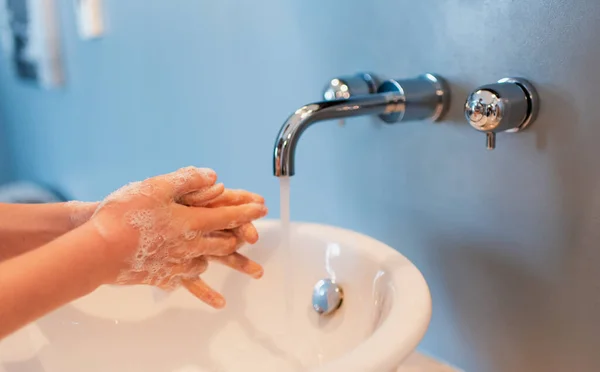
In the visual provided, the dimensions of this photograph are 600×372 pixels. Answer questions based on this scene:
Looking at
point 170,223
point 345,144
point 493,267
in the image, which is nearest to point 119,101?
point 345,144

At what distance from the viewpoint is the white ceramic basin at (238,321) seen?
65 centimetres

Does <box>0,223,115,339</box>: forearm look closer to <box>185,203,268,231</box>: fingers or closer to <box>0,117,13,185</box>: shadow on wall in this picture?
<box>185,203,268,231</box>: fingers

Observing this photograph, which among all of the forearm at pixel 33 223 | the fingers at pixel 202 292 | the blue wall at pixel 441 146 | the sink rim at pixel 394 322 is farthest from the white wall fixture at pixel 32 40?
the sink rim at pixel 394 322

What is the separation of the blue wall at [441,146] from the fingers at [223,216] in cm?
23

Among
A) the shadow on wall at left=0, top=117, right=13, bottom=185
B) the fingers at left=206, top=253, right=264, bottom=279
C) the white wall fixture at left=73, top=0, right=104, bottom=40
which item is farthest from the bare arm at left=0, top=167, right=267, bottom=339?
the shadow on wall at left=0, top=117, right=13, bottom=185

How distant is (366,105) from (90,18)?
38.1 inches

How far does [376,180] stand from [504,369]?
291 millimetres

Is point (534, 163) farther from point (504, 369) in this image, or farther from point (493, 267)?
point (504, 369)

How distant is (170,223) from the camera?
1.82 ft

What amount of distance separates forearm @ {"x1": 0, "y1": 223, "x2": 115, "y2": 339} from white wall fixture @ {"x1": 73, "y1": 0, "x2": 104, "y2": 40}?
98 cm

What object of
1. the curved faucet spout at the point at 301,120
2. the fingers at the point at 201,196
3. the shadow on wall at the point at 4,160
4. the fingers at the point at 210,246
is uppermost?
the curved faucet spout at the point at 301,120

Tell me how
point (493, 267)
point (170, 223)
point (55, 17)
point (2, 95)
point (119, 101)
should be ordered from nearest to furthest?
point (170, 223) < point (493, 267) < point (119, 101) < point (55, 17) < point (2, 95)

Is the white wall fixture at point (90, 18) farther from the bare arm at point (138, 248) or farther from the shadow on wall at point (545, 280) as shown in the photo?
the shadow on wall at point (545, 280)

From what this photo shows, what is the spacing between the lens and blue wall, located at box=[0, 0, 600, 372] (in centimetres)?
58
